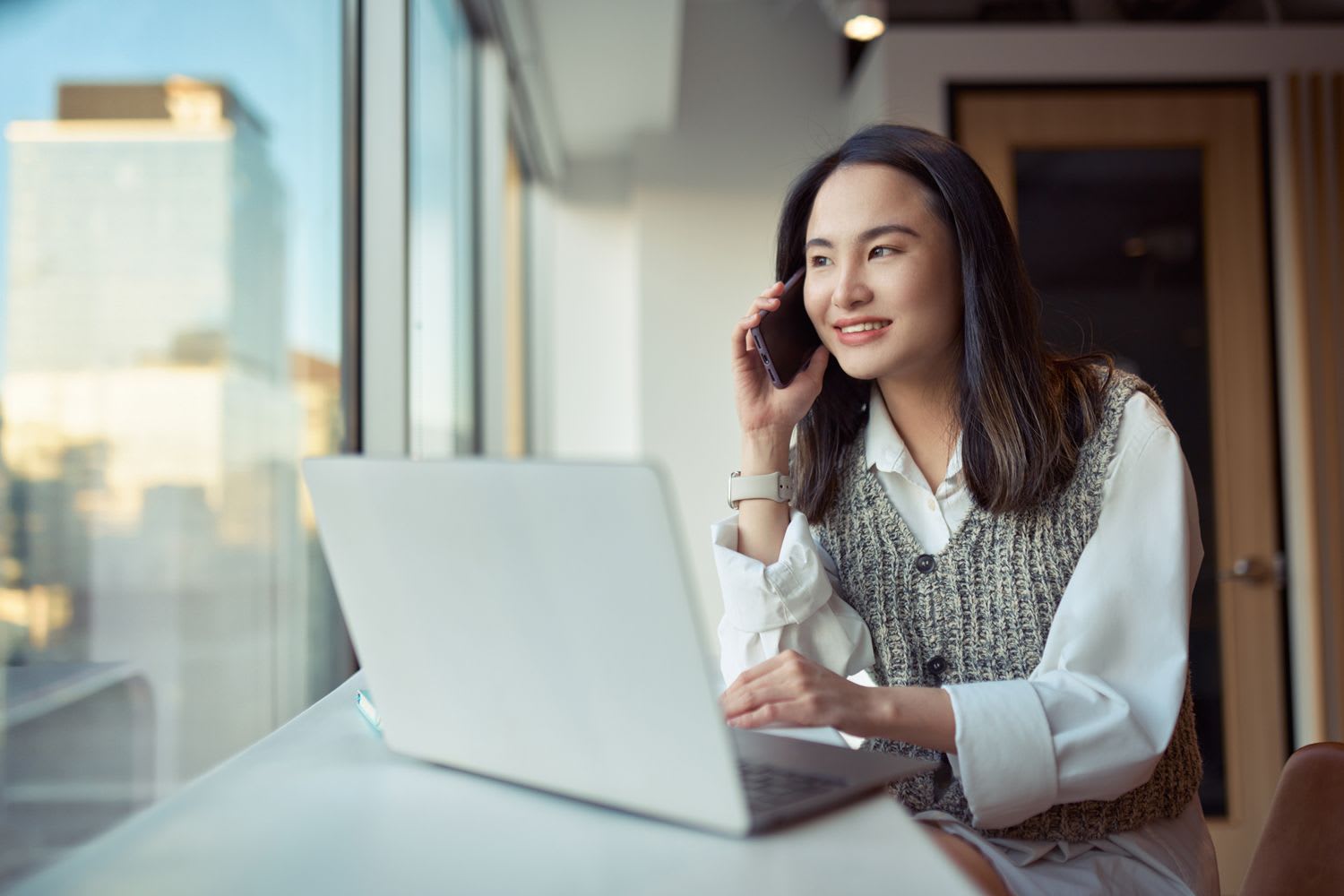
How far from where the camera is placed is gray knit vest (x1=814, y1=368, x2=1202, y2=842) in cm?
117

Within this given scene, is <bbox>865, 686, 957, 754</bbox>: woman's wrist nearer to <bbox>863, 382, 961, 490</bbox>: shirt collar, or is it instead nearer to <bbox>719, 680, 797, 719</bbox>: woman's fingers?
<bbox>719, 680, 797, 719</bbox>: woman's fingers

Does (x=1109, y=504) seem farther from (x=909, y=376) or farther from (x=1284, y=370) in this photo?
(x=1284, y=370)

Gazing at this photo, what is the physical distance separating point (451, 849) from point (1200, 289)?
3067 mm

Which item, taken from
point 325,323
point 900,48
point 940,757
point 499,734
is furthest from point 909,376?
point 900,48

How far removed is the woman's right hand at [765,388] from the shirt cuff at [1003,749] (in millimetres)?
523

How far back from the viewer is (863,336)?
1385mm

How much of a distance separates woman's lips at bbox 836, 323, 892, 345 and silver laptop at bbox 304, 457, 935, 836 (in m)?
0.62

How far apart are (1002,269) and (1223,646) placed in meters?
2.20

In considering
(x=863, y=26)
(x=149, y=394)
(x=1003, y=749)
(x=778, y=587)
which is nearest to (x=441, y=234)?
(x=863, y=26)

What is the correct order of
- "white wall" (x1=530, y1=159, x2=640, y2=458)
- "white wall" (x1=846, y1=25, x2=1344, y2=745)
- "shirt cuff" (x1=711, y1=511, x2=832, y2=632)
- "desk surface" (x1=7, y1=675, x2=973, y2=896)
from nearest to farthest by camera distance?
"desk surface" (x1=7, y1=675, x2=973, y2=896)
"shirt cuff" (x1=711, y1=511, x2=832, y2=632)
"white wall" (x1=846, y1=25, x2=1344, y2=745)
"white wall" (x1=530, y1=159, x2=640, y2=458)

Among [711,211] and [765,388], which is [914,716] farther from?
[711,211]

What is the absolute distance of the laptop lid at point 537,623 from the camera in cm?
67

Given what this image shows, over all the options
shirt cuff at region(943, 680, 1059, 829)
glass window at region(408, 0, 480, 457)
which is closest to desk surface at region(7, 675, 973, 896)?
shirt cuff at region(943, 680, 1059, 829)

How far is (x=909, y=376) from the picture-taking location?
4.70 feet
